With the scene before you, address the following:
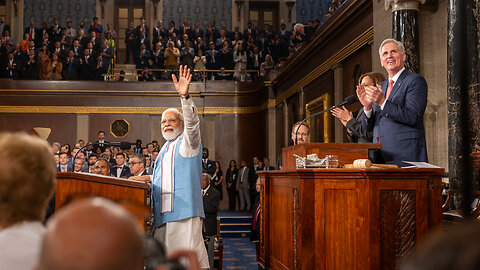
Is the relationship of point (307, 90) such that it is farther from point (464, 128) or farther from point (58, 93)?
point (464, 128)

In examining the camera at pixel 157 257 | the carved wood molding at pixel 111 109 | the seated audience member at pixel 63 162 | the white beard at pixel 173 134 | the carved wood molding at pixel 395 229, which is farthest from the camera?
the carved wood molding at pixel 111 109

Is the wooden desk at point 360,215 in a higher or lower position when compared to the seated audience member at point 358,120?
lower

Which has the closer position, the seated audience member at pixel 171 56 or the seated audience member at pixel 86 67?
the seated audience member at pixel 86 67

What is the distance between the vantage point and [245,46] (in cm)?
1520

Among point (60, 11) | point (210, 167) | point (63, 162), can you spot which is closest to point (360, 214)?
point (63, 162)

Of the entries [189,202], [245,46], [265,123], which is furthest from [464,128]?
[245,46]

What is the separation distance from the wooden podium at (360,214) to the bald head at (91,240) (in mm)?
2517

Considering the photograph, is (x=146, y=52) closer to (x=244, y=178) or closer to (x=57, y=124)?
(x=57, y=124)

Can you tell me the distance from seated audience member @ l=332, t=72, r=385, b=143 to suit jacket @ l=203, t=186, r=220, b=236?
2.29 meters

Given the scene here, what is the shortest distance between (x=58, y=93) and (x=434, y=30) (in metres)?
10.9

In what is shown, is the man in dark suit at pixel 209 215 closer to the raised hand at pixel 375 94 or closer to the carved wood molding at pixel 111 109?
the raised hand at pixel 375 94

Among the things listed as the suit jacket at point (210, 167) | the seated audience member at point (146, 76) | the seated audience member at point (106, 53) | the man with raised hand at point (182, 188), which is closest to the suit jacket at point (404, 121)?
the man with raised hand at point (182, 188)

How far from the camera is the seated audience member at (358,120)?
12.7 feet

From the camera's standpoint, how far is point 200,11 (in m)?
19.3
